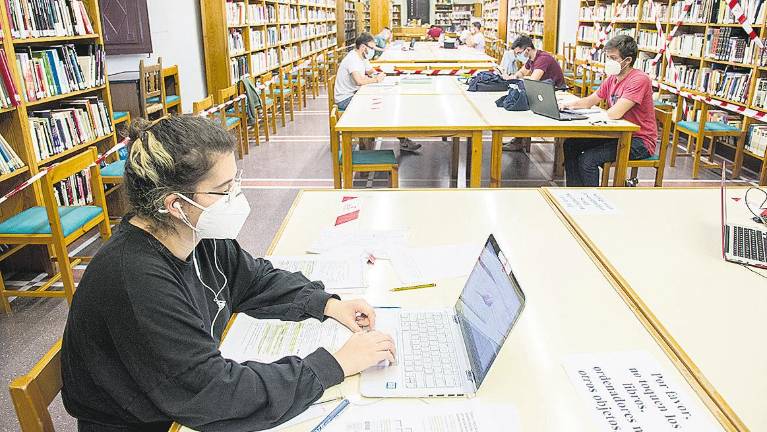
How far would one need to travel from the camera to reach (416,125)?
3.70 metres

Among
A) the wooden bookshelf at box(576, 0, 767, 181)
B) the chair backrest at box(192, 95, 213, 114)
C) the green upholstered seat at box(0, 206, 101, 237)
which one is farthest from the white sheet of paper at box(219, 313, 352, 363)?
the wooden bookshelf at box(576, 0, 767, 181)

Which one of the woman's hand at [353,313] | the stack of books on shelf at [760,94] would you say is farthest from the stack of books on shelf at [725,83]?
the woman's hand at [353,313]

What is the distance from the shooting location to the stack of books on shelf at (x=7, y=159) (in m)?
3.08

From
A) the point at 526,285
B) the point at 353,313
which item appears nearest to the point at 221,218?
the point at 353,313

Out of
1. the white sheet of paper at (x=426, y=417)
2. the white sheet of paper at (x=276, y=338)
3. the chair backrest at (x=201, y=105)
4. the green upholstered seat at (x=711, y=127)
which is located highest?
the chair backrest at (x=201, y=105)

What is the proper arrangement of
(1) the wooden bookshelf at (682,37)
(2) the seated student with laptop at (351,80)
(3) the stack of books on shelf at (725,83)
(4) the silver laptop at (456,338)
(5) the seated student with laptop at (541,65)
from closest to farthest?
(4) the silver laptop at (456,338)
(1) the wooden bookshelf at (682,37)
(3) the stack of books on shelf at (725,83)
(2) the seated student with laptop at (351,80)
(5) the seated student with laptop at (541,65)

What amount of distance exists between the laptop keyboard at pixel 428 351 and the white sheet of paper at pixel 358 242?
1.32 feet

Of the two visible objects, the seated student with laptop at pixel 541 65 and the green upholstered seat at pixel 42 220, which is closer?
the green upholstered seat at pixel 42 220

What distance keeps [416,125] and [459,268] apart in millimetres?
2125

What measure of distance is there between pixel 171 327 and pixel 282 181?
13.5 feet

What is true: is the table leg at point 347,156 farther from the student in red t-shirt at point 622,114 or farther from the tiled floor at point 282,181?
the student in red t-shirt at point 622,114

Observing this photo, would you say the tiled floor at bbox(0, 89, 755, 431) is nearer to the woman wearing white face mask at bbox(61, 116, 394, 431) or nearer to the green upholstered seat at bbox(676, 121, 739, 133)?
the green upholstered seat at bbox(676, 121, 739, 133)

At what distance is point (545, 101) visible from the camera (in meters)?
3.95

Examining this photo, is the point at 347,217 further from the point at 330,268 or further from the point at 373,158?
the point at 373,158
